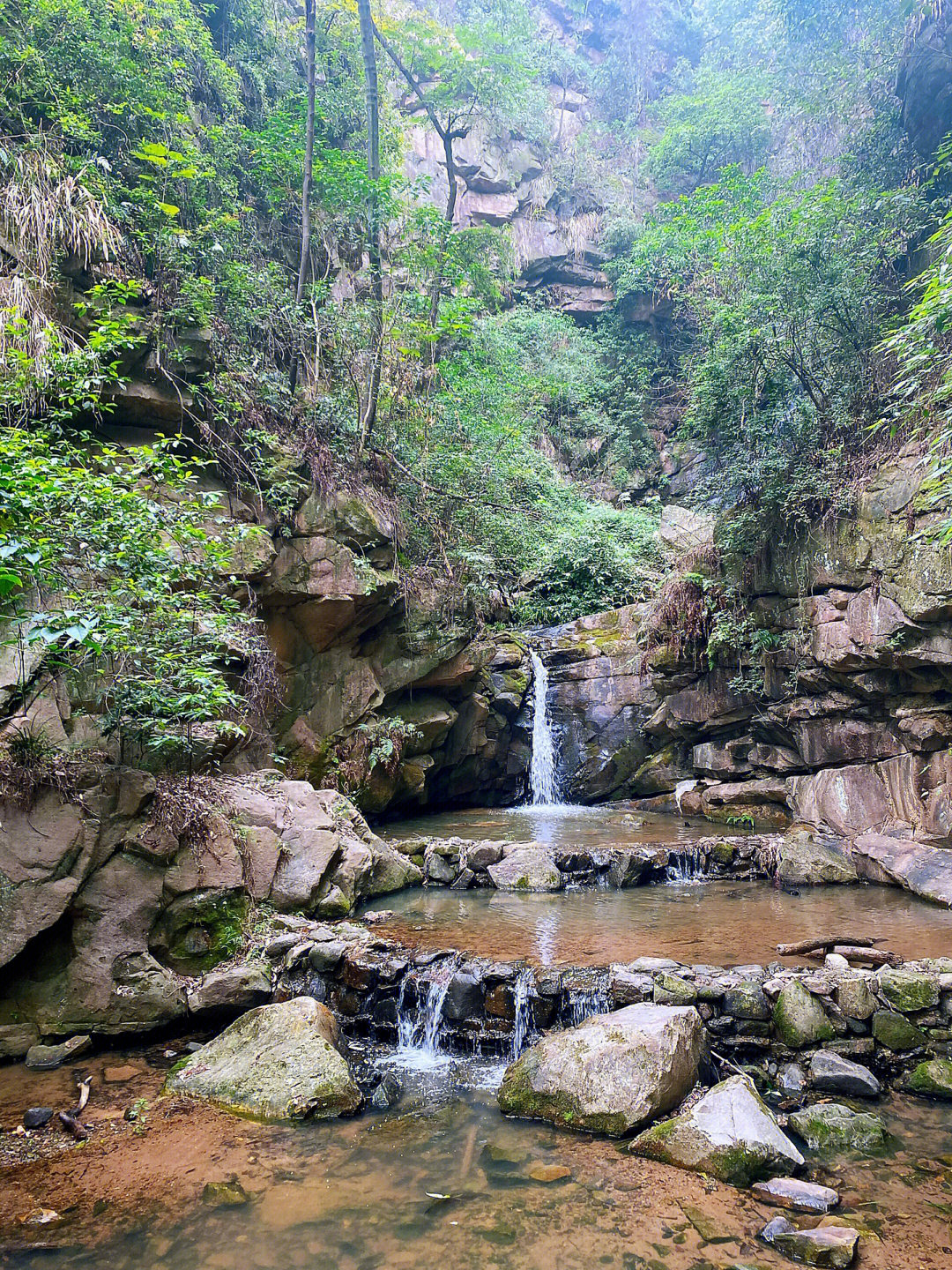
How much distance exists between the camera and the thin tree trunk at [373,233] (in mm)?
10469

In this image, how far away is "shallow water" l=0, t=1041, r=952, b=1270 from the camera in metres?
2.87

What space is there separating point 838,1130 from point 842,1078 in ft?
1.77

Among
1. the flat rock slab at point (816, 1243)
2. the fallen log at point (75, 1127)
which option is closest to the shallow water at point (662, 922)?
the flat rock slab at point (816, 1243)

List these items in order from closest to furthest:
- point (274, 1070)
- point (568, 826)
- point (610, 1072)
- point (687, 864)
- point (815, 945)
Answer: point (610, 1072) < point (274, 1070) < point (815, 945) < point (687, 864) < point (568, 826)

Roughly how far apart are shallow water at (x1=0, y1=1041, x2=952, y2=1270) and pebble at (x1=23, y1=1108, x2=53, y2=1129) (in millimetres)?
236

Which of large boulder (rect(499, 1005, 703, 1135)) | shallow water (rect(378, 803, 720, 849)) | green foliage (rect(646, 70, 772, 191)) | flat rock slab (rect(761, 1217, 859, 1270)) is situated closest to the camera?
flat rock slab (rect(761, 1217, 859, 1270))

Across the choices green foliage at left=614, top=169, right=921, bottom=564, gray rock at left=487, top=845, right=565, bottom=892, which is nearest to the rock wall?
gray rock at left=487, top=845, right=565, bottom=892

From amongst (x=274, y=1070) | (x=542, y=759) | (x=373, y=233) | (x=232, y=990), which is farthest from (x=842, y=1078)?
(x=373, y=233)

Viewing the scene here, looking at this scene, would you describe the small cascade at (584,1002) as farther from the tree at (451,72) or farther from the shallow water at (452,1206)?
the tree at (451,72)

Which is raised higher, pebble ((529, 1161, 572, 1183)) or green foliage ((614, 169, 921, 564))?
green foliage ((614, 169, 921, 564))

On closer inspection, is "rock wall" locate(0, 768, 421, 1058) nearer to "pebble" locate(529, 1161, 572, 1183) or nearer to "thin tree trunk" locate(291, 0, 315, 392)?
"pebble" locate(529, 1161, 572, 1183)

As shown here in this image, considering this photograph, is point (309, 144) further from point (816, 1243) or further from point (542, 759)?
point (816, 1243)

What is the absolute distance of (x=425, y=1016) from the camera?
5.02m

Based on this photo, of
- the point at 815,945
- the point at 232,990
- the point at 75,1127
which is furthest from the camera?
the point at 815,945
